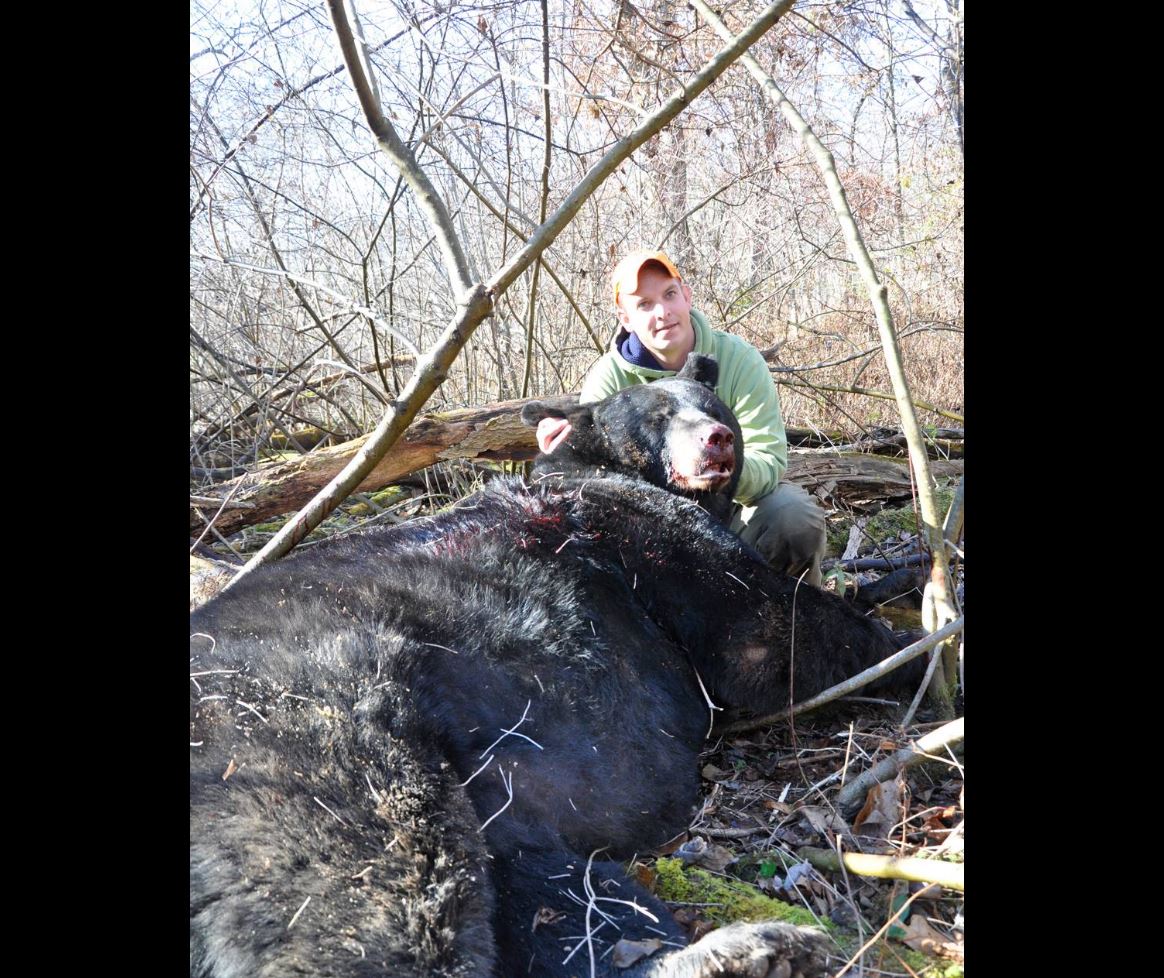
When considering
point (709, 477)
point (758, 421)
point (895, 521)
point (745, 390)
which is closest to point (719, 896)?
point (709, 477)

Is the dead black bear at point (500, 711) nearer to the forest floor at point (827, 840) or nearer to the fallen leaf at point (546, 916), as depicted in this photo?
the fallen leaf at point (546, 916)

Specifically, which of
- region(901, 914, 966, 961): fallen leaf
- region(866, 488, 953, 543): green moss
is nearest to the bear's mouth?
region(901, 914, 966, 961): fallen leaf

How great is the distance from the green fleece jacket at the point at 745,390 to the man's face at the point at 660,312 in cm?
13

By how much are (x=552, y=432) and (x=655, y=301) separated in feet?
3.08

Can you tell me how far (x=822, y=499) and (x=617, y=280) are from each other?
2360 mm

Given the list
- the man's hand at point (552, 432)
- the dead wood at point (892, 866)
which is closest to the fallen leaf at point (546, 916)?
the dead wood at point (892, 866)

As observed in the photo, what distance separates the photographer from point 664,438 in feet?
13.2

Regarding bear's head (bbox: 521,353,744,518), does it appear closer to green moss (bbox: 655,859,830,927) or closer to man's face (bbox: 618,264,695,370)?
man's face (bbox: 618,264,695,370)

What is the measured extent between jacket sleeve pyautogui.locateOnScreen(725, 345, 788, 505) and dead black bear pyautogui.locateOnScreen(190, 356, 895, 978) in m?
0.54

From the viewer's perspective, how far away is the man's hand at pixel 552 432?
4195mm
